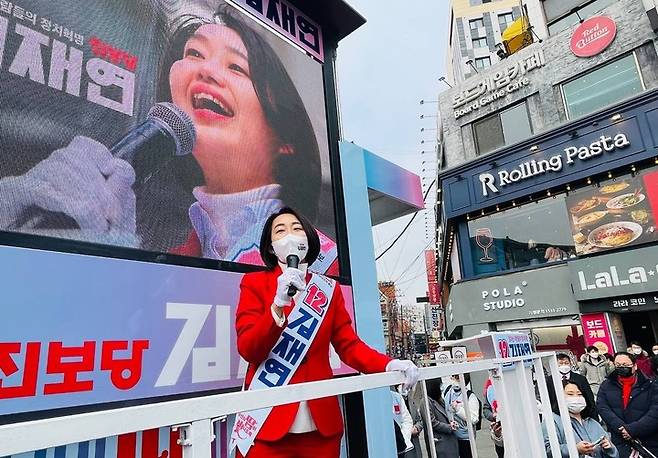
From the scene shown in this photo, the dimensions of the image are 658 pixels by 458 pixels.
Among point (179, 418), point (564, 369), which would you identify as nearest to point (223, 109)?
point (179, 418)

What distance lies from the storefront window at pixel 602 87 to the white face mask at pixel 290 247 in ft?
40.7

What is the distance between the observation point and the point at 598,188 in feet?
37.7

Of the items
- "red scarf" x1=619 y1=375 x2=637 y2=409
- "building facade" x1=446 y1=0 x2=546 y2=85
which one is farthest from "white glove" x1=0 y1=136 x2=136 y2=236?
"building facade" x1=446 y1=0 x2=546 y2=85

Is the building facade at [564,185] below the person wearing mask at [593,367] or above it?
above

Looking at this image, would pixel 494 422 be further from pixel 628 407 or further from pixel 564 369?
pixel 628 407

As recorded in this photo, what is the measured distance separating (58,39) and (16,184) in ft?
3.01

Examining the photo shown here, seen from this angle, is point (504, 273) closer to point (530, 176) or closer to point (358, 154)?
point (530, 176)

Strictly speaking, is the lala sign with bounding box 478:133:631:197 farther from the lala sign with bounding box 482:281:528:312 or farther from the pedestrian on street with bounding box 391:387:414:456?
the pedestrian on street with bounding box 391:387:414:456

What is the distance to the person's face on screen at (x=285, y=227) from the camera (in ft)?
7.68

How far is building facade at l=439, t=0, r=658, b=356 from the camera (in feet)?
35.1

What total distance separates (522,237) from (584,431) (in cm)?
1014

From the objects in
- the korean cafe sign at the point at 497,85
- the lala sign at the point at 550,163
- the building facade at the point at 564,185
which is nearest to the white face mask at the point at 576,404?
the building facade at the point at 564,185

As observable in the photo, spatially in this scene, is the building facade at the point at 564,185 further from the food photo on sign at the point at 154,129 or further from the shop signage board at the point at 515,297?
the food photo on sign at the point at 154,129

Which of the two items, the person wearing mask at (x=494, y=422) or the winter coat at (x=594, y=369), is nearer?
the person wearing mask at (x=494, y=422)
